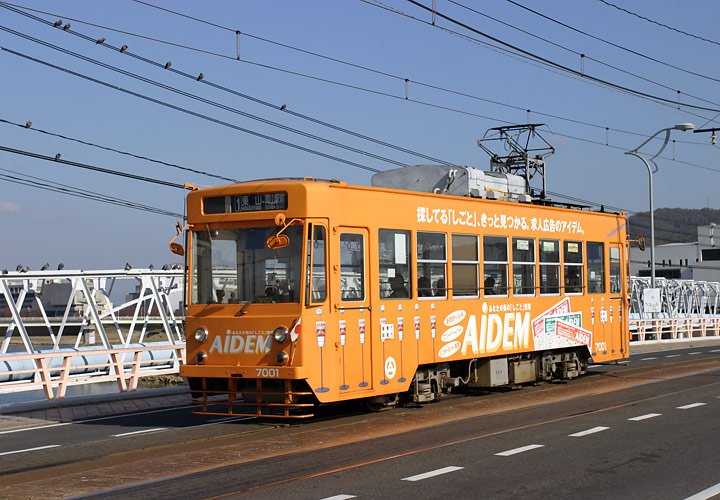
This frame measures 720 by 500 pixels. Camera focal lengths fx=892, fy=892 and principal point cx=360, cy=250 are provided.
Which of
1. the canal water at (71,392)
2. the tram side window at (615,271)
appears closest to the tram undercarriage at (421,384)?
the tram side window at (615,271)

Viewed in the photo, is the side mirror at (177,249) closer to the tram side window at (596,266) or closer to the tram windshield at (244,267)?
the tram windshield at (244,267)

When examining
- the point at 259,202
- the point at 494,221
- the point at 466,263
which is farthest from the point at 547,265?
the point at 259,202

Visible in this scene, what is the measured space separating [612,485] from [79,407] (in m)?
10.6

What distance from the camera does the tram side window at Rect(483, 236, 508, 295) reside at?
1570 centimetres

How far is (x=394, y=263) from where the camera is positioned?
13.7 m

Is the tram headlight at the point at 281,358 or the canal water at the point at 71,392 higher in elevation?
the tram headlight at the point at 281,358

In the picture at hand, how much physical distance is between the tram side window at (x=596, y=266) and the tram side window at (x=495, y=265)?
3603 millimetres

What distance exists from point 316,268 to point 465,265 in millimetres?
3680

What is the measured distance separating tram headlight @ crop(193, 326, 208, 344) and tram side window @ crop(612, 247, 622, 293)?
10.5 m

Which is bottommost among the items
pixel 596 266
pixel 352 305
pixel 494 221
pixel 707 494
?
pixel 707 494

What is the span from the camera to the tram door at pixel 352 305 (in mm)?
12648

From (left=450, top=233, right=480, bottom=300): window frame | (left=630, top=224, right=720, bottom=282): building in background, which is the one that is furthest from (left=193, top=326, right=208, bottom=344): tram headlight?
(left=630, top=224, right=720, bottom=282): building in background

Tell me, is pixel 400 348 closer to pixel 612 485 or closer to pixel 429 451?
pixel 429 451

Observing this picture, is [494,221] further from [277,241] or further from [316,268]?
[277,241]
